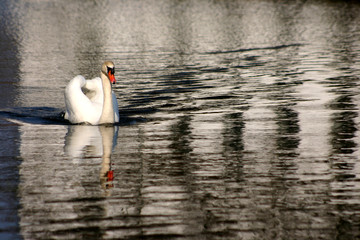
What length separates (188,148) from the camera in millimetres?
9859

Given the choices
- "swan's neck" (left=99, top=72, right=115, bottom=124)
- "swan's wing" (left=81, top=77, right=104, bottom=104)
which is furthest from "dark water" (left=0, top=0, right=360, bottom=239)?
"swan's wing" (left=81, top=77, right=104, bottom=104)

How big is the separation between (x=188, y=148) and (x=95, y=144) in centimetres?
146

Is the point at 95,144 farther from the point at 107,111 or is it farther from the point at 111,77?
the point at 111,77

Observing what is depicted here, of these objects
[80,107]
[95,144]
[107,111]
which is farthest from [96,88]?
[95,144]

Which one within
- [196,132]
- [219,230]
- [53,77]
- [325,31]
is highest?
[325,31]

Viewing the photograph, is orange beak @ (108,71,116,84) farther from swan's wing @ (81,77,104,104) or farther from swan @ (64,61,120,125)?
swan's wing @ (81,77,104,104)

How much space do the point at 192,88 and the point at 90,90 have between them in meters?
3.47

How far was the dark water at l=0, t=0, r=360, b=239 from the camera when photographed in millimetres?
6594

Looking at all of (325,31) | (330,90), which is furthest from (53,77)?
(325,31)

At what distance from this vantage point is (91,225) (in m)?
6.43

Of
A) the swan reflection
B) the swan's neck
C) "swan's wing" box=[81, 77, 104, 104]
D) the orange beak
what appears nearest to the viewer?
the swan reflection

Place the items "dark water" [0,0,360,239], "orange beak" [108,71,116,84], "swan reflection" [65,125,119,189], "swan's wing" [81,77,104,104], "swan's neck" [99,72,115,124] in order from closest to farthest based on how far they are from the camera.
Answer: "dark water" [0,0,360,239] < "swan reflection" [65,125,119,189] < "swan's neck" [99,72,115,124] < "orange beak" [108,71,116,84] < "swan's wing" [81,77,104,104]

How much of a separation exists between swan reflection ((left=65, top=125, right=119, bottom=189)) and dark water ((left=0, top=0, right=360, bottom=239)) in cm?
3

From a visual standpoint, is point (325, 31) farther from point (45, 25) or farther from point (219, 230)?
point (219, 230)
